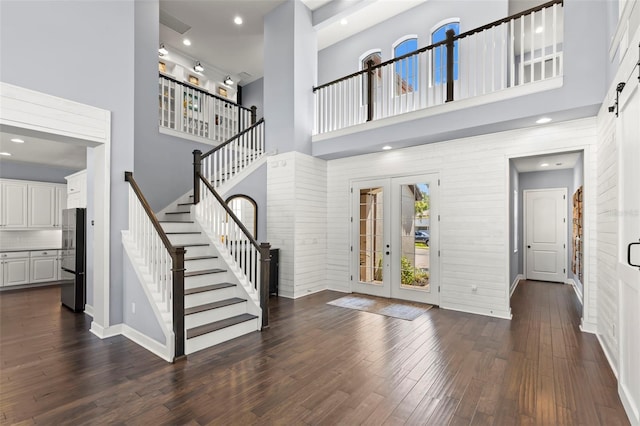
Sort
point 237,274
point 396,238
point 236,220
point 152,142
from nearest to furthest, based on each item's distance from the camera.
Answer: point 237,274 → point 236,220 → point 396,238 → point 152,142

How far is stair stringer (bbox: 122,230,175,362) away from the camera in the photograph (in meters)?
3.31

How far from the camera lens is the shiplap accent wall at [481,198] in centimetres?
439

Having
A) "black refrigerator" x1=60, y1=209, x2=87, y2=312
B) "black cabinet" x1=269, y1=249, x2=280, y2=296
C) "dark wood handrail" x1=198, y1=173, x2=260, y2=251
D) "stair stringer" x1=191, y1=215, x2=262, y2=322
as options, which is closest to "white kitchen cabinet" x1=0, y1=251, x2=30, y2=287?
"black refrigerator" x1=60, y1=209, x2=87, y2=312

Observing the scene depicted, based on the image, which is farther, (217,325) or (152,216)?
(217,325)

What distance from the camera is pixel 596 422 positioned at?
91.4 inches

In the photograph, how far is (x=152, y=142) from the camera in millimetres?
6133

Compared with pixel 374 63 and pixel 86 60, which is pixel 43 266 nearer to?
pixel 86 60

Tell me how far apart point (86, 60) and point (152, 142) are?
2458 mm

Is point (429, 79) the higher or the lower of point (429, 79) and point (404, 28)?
the lower

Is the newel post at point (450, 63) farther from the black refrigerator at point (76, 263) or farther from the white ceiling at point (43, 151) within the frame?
the white ceiling at point (43, 151)

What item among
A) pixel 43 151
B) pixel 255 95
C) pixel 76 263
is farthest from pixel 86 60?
pixel 255 95

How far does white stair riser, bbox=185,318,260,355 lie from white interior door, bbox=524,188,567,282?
741 cm

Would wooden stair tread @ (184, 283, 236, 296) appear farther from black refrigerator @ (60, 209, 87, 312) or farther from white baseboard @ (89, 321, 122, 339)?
black refrigerator @ (60, 209, 87, 312)

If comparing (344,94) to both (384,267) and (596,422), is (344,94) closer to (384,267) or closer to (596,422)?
(384,267)
